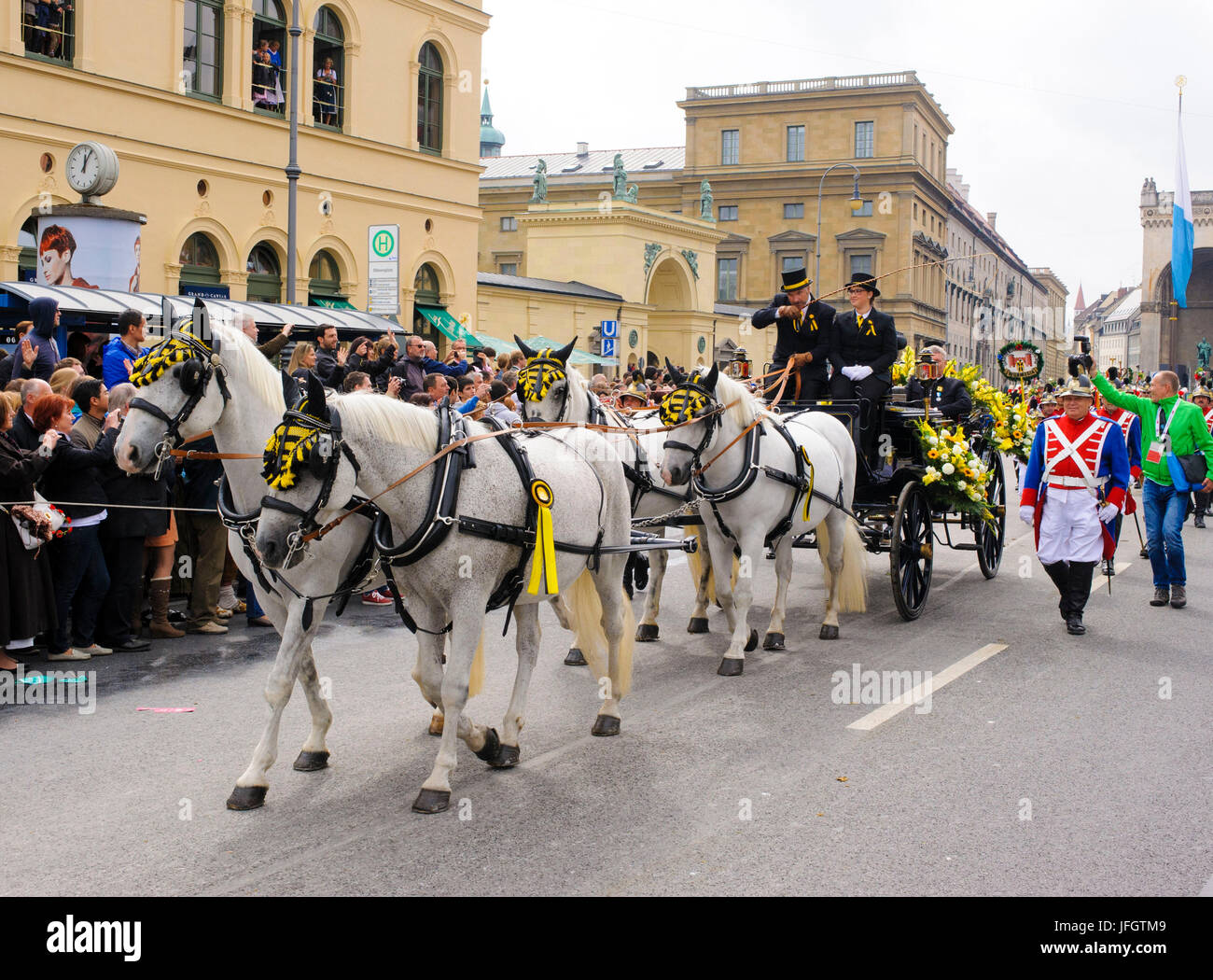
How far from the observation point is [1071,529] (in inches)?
388

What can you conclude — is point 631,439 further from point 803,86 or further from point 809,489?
point 803,86

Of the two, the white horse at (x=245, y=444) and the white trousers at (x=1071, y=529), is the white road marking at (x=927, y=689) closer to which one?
the white trousers at (x=1071, y=529)

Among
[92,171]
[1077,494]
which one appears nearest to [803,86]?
[92,171]

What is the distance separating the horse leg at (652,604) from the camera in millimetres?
9227

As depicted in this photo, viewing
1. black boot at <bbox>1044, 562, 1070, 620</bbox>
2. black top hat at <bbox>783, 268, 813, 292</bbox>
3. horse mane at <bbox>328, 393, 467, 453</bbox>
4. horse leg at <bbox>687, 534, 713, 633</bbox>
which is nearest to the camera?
horse mane at <bbox>328, 393, 467, 453</bbox>

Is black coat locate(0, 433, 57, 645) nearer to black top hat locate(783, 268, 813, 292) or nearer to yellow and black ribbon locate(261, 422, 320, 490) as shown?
yellow and black ribbon locate(261, 422, 320, 490)

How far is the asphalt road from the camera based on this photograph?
4648 mm

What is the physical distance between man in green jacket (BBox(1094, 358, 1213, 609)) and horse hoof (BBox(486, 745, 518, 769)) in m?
7.00

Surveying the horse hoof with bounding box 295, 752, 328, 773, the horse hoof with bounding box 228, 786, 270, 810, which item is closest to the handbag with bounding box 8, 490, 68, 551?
the horse hoof with bounding box 295, 752, 328, 773

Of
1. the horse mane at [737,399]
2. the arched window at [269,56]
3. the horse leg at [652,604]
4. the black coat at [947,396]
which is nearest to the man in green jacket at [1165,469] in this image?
the black coat at [947,396]

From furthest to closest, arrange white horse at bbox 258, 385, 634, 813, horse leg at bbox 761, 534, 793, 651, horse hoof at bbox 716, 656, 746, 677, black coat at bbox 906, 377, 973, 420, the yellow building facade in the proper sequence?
the yellow building facade, black coat at bbox 906, 377, 973, 420, horse leg at bbox 761, 534, 793, 651, horse hoof at bbox 716, 656, 746, 677, white horse at bbox 258, 385, 634, 813

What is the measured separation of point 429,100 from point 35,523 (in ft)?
82.1
